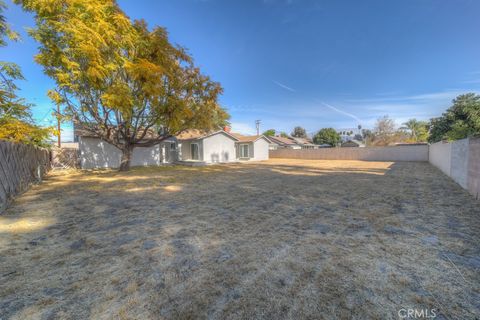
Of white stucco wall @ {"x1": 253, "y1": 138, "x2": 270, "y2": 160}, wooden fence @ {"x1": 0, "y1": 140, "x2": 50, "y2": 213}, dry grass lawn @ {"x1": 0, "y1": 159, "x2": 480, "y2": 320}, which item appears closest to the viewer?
dry grass lawn @ {"x1": 0, "y1": 159, "x2": 480, "y2": 320}

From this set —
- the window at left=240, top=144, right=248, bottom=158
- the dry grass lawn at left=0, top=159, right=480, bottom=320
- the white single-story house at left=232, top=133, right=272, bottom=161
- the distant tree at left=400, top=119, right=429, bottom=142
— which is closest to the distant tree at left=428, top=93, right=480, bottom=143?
the dry grass lawn at left=0, top=159, right=480, bottom=320

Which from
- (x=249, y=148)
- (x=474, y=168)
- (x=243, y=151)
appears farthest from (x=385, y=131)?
(x=474, y=168)

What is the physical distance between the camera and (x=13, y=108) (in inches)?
261

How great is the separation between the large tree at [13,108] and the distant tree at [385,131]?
4281 cm

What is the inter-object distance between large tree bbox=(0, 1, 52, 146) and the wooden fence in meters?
0.40

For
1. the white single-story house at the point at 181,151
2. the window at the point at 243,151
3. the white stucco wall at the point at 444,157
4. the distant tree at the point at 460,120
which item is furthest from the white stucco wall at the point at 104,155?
the distant tree at the point at 460,120

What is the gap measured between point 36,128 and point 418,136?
51.2 metres

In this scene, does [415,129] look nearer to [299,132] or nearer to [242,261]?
[299,132]

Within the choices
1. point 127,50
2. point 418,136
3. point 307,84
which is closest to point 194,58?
point 127,50

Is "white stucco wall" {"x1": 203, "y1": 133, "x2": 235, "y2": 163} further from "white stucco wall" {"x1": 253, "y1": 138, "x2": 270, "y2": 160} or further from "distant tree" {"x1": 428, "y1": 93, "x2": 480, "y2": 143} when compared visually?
"distant tree" {"x1": 428, "y1": 93, "x2": 480, "y2": 143}

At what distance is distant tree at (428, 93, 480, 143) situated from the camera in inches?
598

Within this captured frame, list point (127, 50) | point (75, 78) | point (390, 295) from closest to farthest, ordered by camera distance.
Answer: point (390, 295)
point (75, 78)
point (127, 50)

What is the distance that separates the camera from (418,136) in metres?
37.1

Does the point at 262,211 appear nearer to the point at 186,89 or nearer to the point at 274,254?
the point at 274,254
